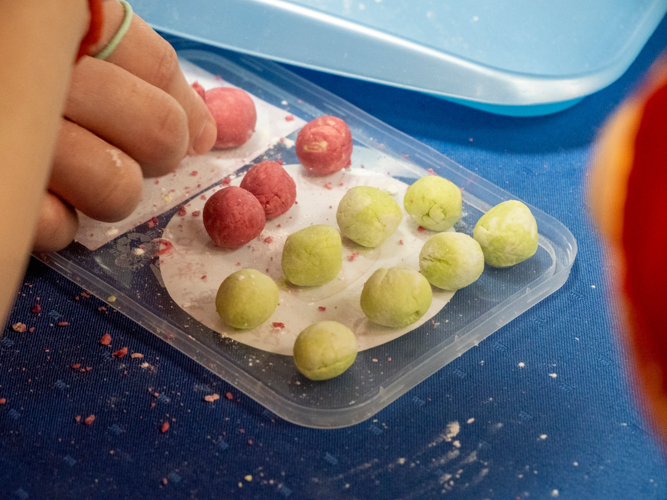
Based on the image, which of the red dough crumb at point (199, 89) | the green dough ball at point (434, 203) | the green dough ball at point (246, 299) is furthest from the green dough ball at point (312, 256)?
the red dough crumb at point (199, 89)

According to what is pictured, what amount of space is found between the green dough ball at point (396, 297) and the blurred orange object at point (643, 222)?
448mm

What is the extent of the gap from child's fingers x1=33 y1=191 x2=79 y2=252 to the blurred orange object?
2.27 ft

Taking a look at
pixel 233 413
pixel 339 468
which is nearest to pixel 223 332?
pixel 233 413

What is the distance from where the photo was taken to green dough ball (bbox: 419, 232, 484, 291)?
89 cm

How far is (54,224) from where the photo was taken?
0.81m

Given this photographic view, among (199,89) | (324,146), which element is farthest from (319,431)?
(199,89)

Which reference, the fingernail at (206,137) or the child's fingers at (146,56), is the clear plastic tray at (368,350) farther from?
the child's fingers at (146,56)

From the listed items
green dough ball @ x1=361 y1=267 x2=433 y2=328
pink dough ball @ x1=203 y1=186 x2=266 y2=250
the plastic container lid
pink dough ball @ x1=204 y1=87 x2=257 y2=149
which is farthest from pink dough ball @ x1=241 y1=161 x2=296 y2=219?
the plastic container lid

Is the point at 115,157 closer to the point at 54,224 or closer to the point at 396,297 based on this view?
the point at 54,224

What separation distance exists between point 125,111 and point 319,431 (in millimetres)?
493

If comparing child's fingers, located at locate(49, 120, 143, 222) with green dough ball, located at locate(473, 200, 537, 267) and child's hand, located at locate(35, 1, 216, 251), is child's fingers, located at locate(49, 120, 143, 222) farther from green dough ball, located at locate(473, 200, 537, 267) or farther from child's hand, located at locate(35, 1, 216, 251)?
green dough ball, located at locate(473, 200, 537, 267)

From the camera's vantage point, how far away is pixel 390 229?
3.18ft

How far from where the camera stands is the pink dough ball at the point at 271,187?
1000 millimetres

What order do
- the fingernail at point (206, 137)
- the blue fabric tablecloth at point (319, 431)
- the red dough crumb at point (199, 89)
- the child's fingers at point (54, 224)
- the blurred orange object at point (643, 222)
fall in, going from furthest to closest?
the red dough crumb at point (199, 89) < the fingernail at point (206, 137) < the child's fingers at point (54, 224) < the blue fabric tablecloth at point (319, 431) < the blurred orange object at point (643, 222)
